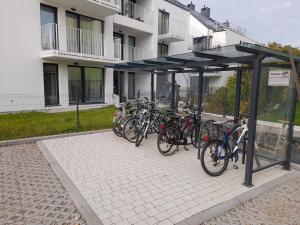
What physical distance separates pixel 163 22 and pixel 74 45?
8.60m

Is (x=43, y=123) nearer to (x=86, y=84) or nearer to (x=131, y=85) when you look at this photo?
(x=86, y=84)

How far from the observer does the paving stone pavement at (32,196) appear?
108 inches

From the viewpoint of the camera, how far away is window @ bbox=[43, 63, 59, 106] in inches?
414

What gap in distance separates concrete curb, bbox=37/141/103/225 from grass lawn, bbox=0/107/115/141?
7.30 feet

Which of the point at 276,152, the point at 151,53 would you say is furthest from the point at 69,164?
the point at 151,53

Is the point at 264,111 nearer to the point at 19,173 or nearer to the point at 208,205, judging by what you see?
the point at 208,205

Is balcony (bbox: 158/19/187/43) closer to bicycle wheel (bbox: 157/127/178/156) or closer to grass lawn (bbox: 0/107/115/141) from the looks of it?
grass lawn (bbox: 0/107/115/141)

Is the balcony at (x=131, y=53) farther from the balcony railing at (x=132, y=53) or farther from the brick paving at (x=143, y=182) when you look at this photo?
the brick paving at (x=143, y=182)

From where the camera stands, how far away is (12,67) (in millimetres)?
9289

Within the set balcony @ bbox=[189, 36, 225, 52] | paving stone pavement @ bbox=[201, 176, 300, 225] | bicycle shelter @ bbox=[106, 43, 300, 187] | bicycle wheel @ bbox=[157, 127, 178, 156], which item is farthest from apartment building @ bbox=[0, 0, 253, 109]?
balcony @ bbox=[189, 36, 225, 52]

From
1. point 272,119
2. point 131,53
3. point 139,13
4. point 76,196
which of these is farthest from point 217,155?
point 139,13

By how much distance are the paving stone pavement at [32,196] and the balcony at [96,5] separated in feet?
28.1

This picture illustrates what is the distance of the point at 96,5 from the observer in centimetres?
1080

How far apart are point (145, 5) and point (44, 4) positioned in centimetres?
745
